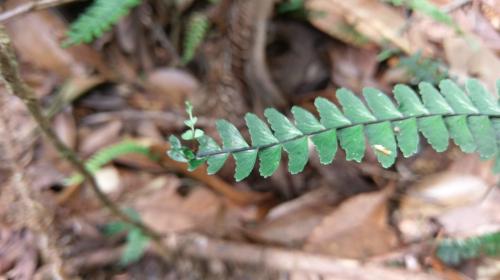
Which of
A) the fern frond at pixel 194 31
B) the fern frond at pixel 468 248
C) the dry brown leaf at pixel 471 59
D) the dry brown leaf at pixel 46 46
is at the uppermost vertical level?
the dry brown leaf at pixel 46 46

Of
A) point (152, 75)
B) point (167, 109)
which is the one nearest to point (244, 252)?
point (167, 109)

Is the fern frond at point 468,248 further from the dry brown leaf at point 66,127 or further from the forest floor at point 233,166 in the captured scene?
the dry brown leaf at point 66,127

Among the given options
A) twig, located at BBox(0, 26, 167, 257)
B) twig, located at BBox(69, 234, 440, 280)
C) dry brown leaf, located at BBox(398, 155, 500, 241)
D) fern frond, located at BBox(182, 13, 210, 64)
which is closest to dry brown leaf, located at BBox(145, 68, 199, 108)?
fern frond, located at BBox(182, 13, 210, 64)

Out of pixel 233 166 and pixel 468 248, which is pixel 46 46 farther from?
pixel 468 248

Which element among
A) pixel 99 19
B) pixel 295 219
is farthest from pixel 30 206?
Answer: pixel 295 219

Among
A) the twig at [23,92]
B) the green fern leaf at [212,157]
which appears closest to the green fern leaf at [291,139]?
the green fern leaf at [212,157]

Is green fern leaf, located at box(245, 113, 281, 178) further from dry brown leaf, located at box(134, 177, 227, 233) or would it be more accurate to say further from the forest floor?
dry brown leaf, located at box(134, 177, 227, 233)

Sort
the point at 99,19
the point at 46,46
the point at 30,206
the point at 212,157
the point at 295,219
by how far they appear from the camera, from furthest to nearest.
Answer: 1. the point at 46,46
2. the point at 295,219
3. the point at 99,19
4. the point at 30,206
5. the point at 212,157
